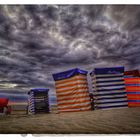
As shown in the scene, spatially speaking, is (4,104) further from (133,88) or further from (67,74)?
(133,88)

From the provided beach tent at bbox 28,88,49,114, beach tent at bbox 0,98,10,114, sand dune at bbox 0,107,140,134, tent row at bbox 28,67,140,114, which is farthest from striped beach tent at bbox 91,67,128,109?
beach tent at bbox 0,98,10,114

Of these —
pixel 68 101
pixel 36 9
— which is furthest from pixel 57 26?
pixel 68 101

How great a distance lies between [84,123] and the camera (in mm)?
3887

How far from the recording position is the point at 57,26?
4.18 m

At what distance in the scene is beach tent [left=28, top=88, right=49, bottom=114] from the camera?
4.28 meters

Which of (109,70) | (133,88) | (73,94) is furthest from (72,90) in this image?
(133,88)

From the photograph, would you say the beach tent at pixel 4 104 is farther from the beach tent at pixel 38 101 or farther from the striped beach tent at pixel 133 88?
the striped beach tent at pixel 133 88

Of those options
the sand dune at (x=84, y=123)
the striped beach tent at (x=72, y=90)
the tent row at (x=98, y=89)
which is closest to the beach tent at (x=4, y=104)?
the sand dune at (x=84, y=123)

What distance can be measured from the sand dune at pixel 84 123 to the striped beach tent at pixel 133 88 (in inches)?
5.7

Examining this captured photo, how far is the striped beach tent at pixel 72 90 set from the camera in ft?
13.5

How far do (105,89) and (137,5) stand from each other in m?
1.44

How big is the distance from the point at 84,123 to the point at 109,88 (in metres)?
0.71

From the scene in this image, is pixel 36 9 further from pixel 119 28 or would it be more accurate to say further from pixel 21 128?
pixel 21 128

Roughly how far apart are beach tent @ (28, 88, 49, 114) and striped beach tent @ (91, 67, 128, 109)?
0.86m
